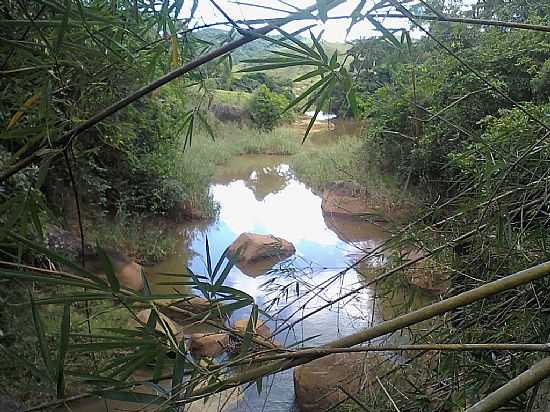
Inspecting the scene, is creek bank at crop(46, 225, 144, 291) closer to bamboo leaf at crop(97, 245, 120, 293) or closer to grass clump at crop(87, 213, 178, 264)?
grass clump at crop(87, 213, 178, 264)

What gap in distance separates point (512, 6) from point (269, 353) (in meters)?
1.96

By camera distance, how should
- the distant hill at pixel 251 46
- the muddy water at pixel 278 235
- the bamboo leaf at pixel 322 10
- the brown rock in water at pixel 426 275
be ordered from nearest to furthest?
the bamboo leaf at pixel 322 10, the distant hill at pixel 251 46, the brown rock in water at pixel 426 275, the muddy water at pixel 278 235

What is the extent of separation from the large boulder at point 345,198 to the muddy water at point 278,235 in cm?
11

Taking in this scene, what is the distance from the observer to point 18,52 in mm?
735

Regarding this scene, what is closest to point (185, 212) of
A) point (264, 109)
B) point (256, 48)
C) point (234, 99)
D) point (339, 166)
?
point (339, 166)

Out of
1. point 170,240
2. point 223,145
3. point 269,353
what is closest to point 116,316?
point 170,240

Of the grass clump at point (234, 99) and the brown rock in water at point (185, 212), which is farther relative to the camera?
the grass clump at point (234, 99)

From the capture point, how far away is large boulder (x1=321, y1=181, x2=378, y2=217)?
4496 mm

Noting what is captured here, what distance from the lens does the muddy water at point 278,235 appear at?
2.62m

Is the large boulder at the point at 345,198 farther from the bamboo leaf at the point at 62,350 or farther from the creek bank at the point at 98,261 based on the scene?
the bamboo leaf at the point at 62,350

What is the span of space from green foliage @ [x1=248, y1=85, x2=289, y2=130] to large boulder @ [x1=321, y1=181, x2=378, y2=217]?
99.9 inches

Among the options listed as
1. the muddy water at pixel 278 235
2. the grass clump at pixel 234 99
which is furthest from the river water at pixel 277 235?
the grass clump at pixel 234 99

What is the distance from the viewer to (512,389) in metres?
0.38

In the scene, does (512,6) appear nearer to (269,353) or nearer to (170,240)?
(269,353)
